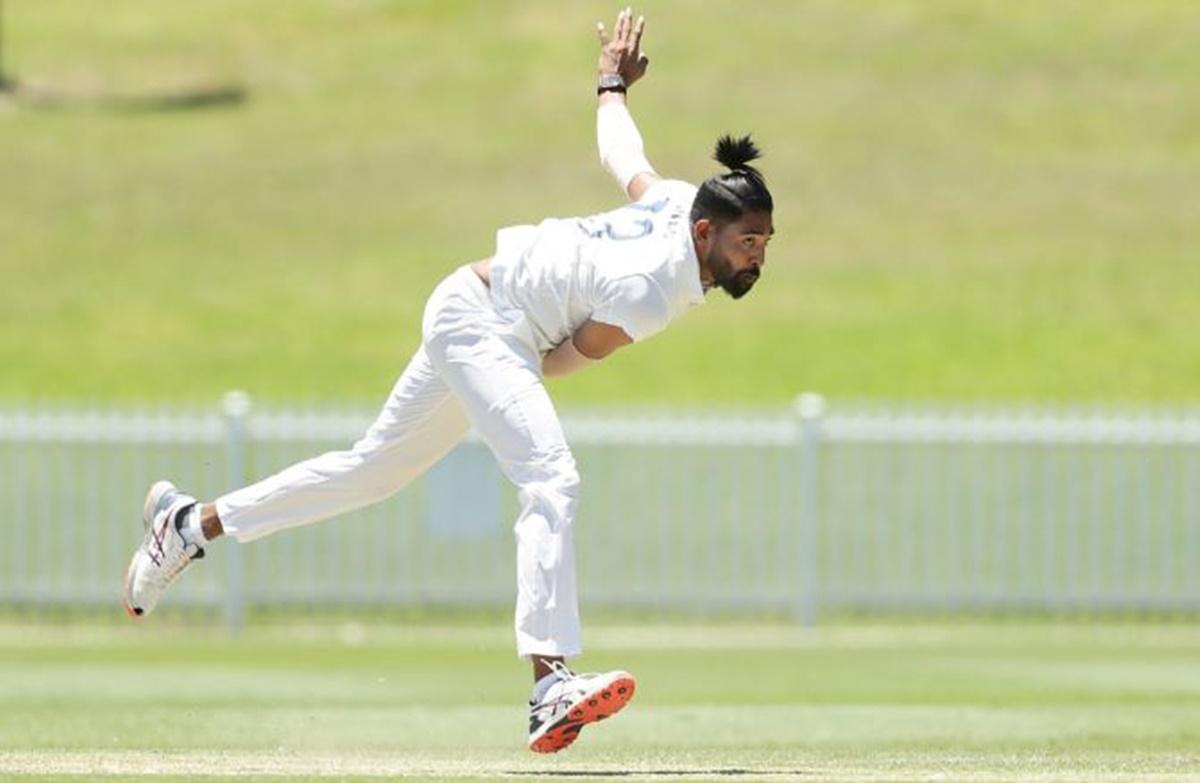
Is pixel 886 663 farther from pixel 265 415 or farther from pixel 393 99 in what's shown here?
pixel 393 99

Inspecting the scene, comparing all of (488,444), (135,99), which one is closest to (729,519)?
(488,444)

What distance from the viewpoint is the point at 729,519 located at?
18781 mm

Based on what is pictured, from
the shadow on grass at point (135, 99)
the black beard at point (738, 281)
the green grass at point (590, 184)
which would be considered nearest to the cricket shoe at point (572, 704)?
the black beard at point (738, 281)

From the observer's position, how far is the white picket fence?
18.7m

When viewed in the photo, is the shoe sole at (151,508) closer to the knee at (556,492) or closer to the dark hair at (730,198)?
the knee at (556,492)

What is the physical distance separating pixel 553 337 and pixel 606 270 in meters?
0.36

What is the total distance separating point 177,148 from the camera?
36.4m

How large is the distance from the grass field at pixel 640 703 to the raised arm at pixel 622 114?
73.6 inches

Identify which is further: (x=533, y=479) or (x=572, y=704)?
(x=533, y=479)

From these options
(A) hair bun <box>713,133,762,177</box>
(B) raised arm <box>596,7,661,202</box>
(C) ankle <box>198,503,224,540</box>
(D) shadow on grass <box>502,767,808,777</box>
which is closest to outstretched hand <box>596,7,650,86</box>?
(B) raised arm <box>596,7,661,202</box>

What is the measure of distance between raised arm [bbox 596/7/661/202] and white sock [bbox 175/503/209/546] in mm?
1823

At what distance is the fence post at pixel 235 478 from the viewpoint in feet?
60.2

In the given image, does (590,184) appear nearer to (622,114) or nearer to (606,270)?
(622,114)

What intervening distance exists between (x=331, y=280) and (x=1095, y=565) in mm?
12800
